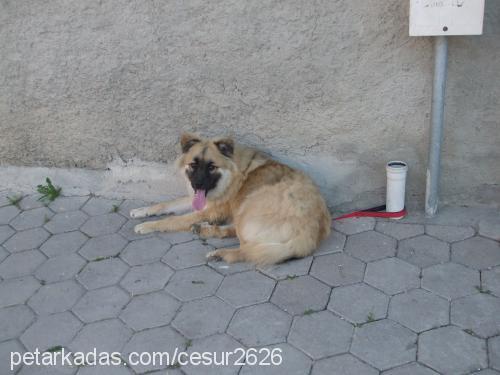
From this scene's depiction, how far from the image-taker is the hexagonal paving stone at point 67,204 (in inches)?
198

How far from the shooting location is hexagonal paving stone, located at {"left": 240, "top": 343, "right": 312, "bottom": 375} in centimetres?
297

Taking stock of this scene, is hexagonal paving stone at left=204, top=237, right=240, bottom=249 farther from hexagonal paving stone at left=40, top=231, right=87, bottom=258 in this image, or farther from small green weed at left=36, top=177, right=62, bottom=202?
small green weed at left=36, top=177, right=62, bottom=202

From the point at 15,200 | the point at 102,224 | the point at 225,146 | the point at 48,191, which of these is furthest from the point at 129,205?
the point at 225,146

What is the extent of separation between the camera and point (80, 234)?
4.58m

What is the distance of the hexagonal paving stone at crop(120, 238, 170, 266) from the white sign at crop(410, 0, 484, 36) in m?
2.74

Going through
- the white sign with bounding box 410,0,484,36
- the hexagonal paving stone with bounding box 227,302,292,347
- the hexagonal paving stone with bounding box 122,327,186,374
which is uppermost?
the white sign with bounding box 410,0,484,36

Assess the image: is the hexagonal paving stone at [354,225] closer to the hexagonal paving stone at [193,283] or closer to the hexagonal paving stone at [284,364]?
the hexagonal paving stone at [193,283]

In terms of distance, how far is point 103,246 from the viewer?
4375 millimetres

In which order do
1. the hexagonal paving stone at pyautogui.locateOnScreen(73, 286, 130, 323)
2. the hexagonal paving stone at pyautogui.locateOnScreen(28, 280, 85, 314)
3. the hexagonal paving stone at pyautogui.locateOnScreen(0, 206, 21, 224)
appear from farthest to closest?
the hexagonal paving stone at pyautogui.locateOnScreen(0, 206, 21, 224)
the hexagonal paving stone at pyautogui.locateOnScreen(28, 280, 85, 314)
the hexagonal paving stone at pyautogui.locateOnScreen(73, 286, 130, 323)

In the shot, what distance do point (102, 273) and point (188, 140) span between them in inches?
52.6

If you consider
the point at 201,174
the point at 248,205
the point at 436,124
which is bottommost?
the point at 248,205

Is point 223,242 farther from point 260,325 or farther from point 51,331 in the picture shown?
point 51,331

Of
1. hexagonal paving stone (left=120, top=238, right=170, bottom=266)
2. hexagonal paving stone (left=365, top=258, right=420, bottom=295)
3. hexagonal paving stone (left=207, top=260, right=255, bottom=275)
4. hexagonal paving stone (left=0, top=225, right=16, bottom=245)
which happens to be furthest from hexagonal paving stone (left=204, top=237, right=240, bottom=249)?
hexagonal paving stone (left=0, top=225, right=16, bottom=245)

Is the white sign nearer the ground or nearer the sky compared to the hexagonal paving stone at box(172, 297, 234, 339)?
nearer the sky
